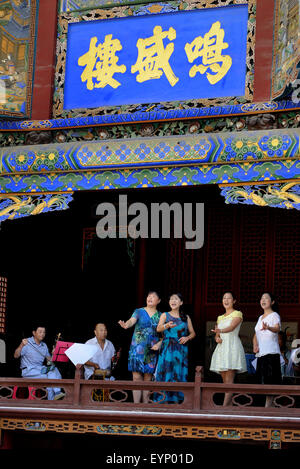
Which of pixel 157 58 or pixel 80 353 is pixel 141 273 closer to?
pixel 80 353

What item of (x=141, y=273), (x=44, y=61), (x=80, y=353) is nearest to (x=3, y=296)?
(x=141, y=273)

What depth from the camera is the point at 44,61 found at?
1145 centimetres

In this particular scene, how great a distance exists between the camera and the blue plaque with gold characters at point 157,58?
10.6 metres

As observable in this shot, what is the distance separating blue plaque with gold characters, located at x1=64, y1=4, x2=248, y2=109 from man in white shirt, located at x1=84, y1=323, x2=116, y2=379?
2697 millimetres

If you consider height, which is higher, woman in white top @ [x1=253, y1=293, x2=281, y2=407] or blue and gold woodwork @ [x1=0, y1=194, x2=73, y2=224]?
blue and gold woodwork @ [x1=0, y1=194, x2=73, y2=224]

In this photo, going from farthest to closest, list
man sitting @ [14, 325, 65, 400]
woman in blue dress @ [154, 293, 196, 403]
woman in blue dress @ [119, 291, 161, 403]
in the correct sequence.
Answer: man sitting @ [14, 325, 65, 400] < woman in blue dress @ [119, 291, 161, 403] < woman in blue dress @ [154, 293, 196, 403]

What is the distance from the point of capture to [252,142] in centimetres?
1005

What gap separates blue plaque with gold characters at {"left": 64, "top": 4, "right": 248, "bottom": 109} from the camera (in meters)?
10.6

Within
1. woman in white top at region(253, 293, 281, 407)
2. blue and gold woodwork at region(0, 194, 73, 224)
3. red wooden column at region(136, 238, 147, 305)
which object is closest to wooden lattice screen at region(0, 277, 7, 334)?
blue and gold woodwork at region(0, 194, 73, 224)

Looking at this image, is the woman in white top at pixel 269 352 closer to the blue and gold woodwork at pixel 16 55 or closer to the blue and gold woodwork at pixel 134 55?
the blue and gold woodwork at pixel 134 55

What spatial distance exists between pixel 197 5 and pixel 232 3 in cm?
42

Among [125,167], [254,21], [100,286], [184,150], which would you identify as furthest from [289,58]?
[100,286]

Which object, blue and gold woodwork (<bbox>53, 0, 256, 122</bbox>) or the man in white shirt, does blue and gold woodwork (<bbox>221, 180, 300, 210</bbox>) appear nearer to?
blue and gold woodwork (<bbox>53, 0, 256, 122</bbox>)

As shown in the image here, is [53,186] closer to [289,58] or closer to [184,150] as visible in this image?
[184,150]
